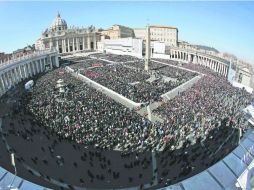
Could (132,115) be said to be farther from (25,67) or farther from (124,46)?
(124,46)

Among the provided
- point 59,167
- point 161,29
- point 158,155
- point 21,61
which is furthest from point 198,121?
point 161,29

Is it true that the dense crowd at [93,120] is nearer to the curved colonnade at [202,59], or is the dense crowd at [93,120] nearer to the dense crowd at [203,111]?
the dense crowd at [203,111]

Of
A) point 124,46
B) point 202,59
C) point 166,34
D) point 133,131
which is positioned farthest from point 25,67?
point 166,34

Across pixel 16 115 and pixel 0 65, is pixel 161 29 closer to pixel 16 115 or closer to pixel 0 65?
pixel 0 65

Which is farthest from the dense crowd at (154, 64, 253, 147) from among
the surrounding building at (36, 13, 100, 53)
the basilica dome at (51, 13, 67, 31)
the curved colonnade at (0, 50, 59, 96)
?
the basilica dome at (51, 13, 67, 31)

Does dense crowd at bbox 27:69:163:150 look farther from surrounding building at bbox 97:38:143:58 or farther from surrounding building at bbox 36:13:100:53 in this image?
surrounding building at bbox 36:13:100:53

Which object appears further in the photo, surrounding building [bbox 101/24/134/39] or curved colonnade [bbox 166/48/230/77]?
surrounding building [bbox 101/24/134/39]

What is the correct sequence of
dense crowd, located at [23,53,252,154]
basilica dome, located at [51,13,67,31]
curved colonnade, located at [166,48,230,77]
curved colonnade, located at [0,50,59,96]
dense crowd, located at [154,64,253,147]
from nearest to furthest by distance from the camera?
dense crowd, located at [23,53,252,154] → dense crowd, located at [154,64,253,147] → curved colonnade, located at [0,50,59,96] → curved colonnade, located at [166,48,230,77] → basilica dome, located at [51,13,67,31]
